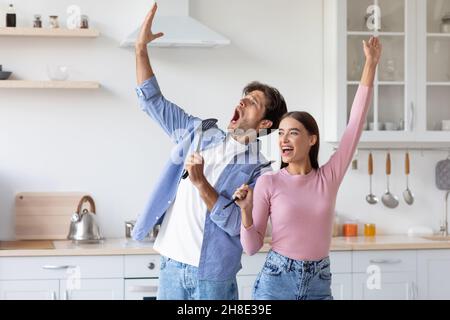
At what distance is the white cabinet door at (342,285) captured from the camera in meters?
4.21

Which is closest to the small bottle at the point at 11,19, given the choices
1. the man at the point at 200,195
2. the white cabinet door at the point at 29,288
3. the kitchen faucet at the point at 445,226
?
the white cabinet door at the point at 29,288

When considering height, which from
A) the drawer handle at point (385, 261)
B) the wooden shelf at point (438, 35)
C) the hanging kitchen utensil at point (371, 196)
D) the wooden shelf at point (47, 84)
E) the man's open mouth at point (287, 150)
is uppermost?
the wooden shelf at point (438, 35)

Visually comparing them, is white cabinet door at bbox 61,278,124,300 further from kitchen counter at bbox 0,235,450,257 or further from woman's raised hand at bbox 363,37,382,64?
woman's raised hand at bbox 363,37,382,64

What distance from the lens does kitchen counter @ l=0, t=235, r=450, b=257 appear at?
3951mm

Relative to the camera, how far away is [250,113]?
99.1 inches

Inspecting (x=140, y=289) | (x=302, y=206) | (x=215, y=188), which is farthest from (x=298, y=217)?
(x=140, y=289)

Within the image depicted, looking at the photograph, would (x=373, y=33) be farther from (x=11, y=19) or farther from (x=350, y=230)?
(x=11, y=19)

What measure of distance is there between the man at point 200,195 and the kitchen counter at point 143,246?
1454 mm

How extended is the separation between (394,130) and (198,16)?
125 centimetres

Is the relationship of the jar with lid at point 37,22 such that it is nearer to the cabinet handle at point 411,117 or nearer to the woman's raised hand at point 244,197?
the cabinet handle at point 411,117

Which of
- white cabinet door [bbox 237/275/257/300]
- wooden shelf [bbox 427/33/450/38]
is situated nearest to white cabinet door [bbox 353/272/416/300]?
white cabinet door [bbox 237/275/257/300]

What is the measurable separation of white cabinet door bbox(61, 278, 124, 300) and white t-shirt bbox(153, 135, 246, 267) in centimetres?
153
